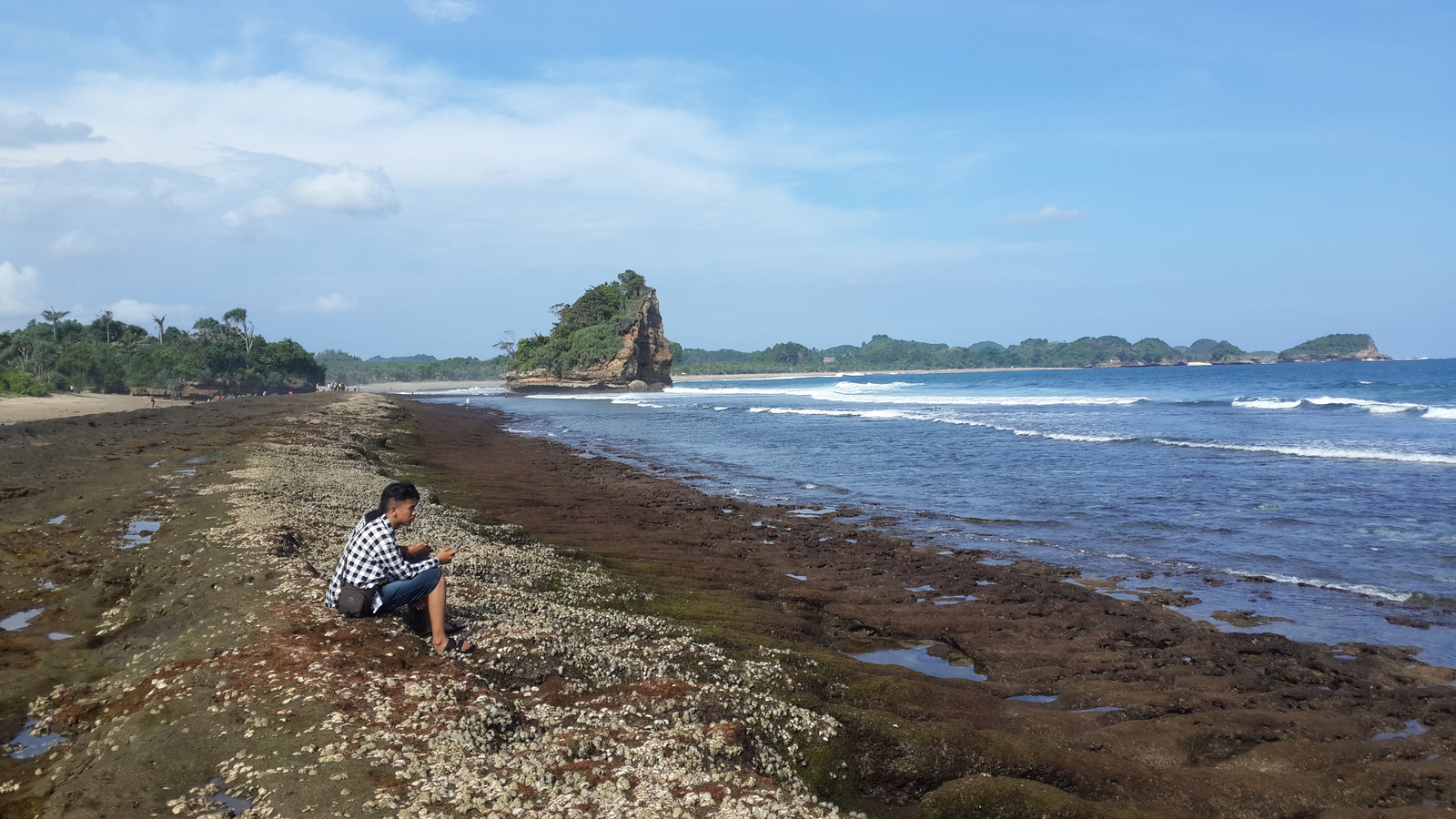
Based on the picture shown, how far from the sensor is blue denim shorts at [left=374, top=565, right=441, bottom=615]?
7.11 metres

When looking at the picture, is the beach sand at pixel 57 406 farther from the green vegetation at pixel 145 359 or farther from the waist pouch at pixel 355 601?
the waist pouch at pixel 355 601

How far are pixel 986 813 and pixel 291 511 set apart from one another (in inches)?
445

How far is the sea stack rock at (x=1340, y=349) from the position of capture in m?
163

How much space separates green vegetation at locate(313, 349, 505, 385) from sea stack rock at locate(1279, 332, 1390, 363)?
171 metres

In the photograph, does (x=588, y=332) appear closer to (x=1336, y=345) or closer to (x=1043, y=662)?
(x=1043, y=662)

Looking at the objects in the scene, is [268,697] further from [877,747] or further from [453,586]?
[877,747]

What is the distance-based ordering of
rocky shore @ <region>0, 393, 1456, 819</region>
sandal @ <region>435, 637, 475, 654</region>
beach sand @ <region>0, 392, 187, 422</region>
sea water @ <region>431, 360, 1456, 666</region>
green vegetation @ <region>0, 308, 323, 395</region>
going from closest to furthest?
rocky shore @ <region>0, 393, 1456, 819</region>, sandal @ <region>435, 637, 475, 654</region>, sea water @ <region>431, 360, 1456, 666</region>, beach sand @ <region>0, 392, 187, 422</region>, green vegetation @ <region>0, 308, 323, 395</region>

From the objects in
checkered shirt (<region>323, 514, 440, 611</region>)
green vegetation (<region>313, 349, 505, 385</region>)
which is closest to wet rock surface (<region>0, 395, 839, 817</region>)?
checkered shirt (<region>323, 514, 440, 611</region>)

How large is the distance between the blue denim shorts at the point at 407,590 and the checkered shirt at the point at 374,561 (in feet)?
0.17

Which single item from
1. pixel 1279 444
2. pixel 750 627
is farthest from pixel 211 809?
pixel 1279 444

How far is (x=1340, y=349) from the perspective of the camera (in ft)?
536

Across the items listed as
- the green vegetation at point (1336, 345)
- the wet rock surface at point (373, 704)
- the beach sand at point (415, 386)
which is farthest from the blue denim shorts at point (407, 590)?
the green vegetation at point (1336, 345)

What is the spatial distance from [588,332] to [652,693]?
95564mm

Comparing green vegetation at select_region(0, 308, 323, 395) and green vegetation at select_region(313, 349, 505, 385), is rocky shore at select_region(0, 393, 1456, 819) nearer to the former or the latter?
green vegetation at select_region(0, 308, 323, 395)
